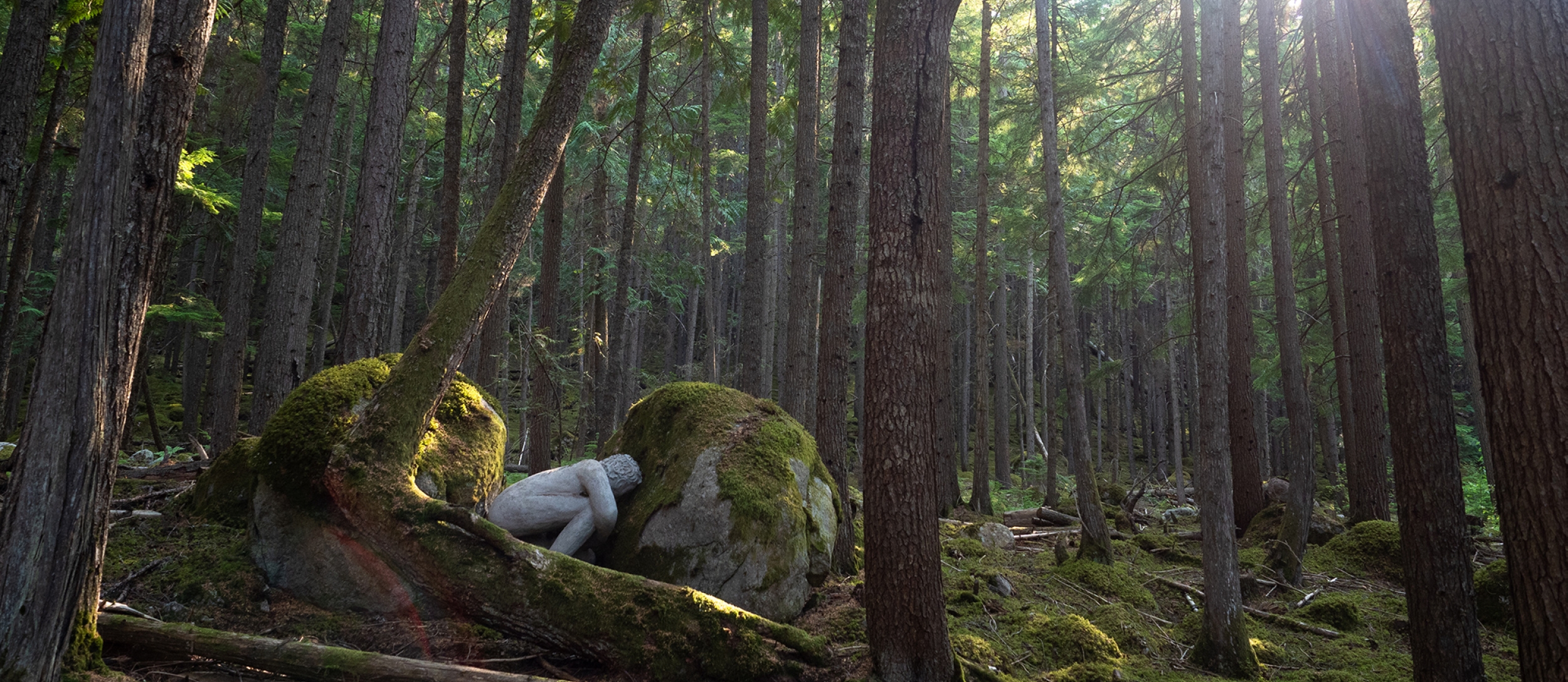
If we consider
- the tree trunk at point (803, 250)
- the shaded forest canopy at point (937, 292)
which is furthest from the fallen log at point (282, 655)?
the tree trunk at point (803, 250)

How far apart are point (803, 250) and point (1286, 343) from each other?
7.07 meters

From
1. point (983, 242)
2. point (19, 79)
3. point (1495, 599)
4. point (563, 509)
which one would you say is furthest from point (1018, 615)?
point (19, 79)

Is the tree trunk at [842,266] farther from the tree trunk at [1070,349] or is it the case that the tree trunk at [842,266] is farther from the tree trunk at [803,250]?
the tree trunk at [1070,349]

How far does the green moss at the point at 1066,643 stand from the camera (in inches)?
213

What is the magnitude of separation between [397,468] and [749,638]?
2.54m

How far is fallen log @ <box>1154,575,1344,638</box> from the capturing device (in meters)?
6.54

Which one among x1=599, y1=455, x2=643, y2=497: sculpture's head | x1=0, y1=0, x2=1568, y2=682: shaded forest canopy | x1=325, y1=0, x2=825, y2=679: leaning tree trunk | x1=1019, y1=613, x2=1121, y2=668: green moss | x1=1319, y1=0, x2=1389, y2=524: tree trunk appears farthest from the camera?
x1=1319, y1=0, x2=1389, y2=524: tree trunk

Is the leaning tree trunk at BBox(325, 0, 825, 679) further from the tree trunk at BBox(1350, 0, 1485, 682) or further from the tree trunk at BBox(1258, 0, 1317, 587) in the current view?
the tree trunk at BBox(1258, 0, 1317, 587)

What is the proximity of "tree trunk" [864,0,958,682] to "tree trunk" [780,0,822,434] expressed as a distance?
4.18m

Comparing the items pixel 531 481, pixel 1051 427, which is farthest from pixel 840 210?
pixel 1051 427

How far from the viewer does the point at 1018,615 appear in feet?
20.3

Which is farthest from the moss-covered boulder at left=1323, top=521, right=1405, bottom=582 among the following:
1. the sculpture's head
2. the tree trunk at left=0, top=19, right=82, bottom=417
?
the tree trunk at left=0, top=19, right=82, bottom=417

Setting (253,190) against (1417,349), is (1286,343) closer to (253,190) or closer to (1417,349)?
(1417,349)

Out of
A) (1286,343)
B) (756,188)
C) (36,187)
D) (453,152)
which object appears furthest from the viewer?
(1286,343)
